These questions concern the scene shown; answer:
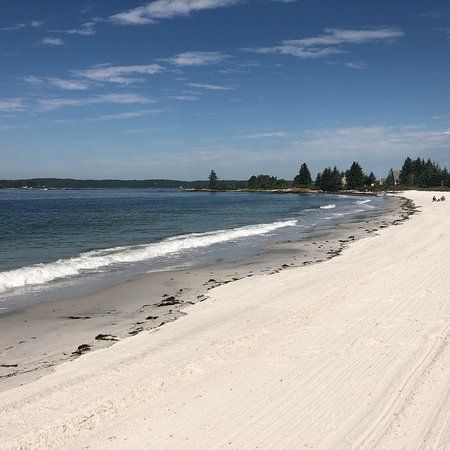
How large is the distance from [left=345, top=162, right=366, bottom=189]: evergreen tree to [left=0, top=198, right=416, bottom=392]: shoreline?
463 feet

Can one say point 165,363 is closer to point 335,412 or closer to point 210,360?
point 210,360

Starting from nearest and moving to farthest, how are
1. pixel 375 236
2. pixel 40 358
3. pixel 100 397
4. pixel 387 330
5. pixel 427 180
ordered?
pixel 100 397 < pixel 40 358 < pixel 387 330 < pixel 375 236 < pixel 427 180

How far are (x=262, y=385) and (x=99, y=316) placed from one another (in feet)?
19.6

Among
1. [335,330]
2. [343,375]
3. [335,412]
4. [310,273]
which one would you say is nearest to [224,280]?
[310,273]

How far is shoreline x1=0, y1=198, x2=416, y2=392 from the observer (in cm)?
841

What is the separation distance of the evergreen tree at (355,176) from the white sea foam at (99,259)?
130814 mm

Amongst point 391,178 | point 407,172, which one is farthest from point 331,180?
point 391,178

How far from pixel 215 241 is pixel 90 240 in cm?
801

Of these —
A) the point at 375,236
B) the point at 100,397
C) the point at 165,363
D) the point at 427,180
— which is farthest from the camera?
the point at 427,180

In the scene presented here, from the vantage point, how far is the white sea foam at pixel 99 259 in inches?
610

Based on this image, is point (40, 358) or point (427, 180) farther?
point (427, 180)

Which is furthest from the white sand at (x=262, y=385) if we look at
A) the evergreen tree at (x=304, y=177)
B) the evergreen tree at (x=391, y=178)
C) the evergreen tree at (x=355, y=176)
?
the evergreen tree at (x=391, y=178)

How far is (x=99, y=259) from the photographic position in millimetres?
19625

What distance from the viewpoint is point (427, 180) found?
131 metres
